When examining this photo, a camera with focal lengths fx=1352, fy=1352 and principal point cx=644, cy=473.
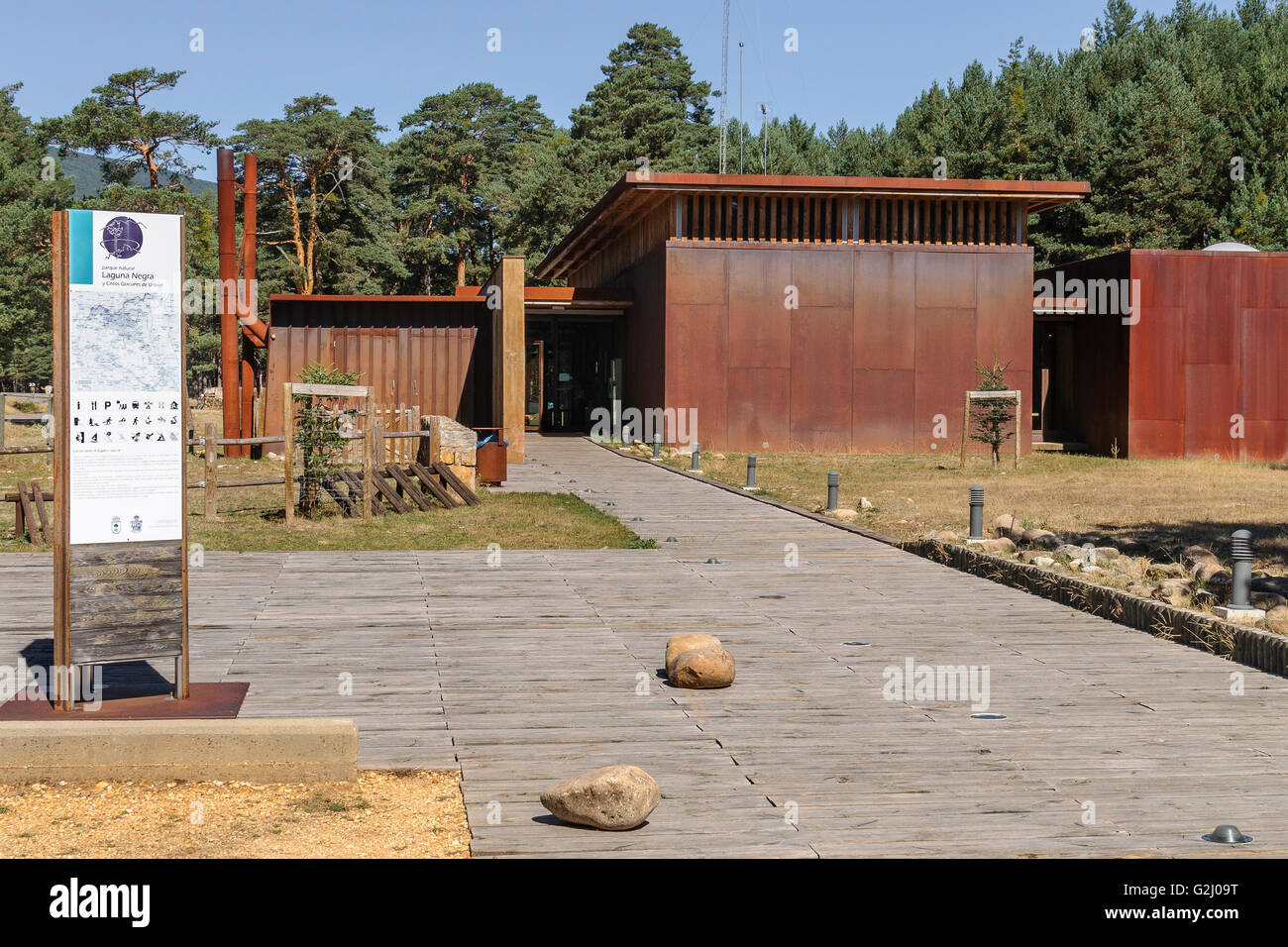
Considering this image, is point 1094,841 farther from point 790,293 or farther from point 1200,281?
point 1200,281

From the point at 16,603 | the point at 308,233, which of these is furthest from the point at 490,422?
the point at 308,233

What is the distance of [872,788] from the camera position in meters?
6.09

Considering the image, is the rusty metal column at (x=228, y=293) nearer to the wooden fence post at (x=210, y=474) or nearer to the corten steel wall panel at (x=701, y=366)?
the corten steel wall panel at (x=701, y=366)

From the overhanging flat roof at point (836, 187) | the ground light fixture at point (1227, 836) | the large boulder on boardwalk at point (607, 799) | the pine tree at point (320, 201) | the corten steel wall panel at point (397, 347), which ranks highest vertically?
the pine tree at point (320, 201)

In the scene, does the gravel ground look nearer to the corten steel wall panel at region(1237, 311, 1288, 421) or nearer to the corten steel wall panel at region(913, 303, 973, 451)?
the corten steel wall panel at region(913, 303, 973, 451)

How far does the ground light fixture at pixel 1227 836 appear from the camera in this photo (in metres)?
5.27

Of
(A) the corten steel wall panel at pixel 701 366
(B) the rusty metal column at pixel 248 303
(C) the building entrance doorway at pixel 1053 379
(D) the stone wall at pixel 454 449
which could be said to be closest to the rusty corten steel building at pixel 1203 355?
(C) the building entrance doorway at pixel 1053 379

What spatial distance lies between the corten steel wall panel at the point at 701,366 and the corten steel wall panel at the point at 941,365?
180 inches

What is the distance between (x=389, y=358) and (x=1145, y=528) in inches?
733

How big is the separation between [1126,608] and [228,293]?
21105mm

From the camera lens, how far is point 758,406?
102 feet

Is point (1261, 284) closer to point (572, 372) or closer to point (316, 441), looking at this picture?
Result: point (572, 372)

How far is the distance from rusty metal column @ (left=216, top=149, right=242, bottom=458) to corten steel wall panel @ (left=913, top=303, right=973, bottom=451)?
49.7 ft
